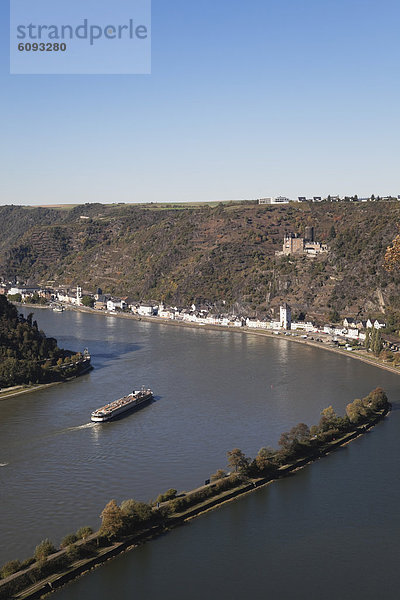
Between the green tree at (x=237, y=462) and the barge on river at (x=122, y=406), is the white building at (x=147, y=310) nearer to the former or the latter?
the barge on river at (x=122, y=406)

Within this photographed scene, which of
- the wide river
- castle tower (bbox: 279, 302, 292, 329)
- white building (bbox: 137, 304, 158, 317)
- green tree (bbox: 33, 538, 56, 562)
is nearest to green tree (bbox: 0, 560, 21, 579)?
green tree (bbox: 33, 538, 56, 562)

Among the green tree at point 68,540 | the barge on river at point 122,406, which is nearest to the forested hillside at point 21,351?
the barge on river at point 122,406

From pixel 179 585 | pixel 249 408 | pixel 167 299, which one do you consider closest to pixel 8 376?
pixel 249 408

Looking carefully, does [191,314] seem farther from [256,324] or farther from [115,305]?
[115,305]

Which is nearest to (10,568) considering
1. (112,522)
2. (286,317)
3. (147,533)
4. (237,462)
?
(112,522)

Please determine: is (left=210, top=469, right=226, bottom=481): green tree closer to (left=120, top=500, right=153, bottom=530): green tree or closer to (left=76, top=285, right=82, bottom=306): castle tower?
(left=120, top=500, right=153, bottom=530): green tree
